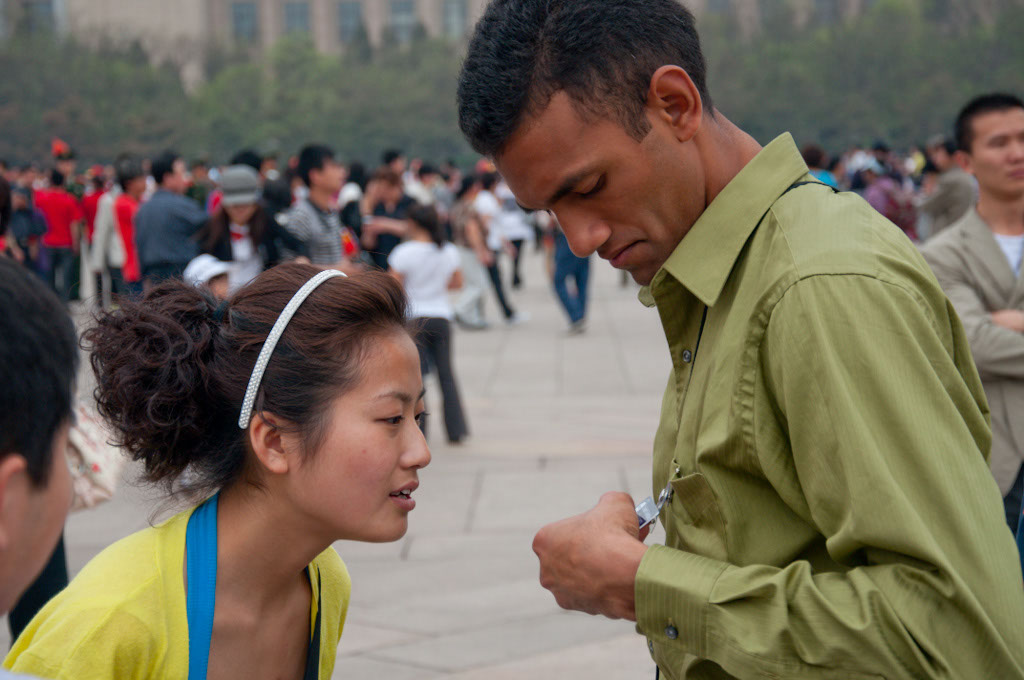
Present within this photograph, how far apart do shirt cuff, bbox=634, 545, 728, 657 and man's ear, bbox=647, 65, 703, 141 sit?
1.92 ft

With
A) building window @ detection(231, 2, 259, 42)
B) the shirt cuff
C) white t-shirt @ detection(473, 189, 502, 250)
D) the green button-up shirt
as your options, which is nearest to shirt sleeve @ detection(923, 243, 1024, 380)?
the green button-up shirt

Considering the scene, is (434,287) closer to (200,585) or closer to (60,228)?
(200,585)

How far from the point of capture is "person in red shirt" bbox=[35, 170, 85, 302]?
1456cm

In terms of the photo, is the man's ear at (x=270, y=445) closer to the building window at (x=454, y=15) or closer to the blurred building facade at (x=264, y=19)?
the blurred building facade at (x=264, y=19)

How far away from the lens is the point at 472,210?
12969mm

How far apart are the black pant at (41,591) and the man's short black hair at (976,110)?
3395 mm

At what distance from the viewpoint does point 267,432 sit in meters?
2.01

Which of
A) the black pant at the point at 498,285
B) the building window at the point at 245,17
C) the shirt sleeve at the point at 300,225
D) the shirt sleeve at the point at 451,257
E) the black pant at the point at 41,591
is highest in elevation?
the shirt sleeve at the point at 300,225

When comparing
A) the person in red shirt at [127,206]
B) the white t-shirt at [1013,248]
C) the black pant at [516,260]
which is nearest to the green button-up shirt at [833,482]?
the white t-shirt at [1013,248]

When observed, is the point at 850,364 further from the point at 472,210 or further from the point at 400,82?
the point at 400,82

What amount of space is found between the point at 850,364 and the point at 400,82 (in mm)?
51783

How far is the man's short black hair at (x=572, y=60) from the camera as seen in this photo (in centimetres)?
156

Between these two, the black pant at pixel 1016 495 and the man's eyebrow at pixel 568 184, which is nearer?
the man's eyebrow at pixel 568 184

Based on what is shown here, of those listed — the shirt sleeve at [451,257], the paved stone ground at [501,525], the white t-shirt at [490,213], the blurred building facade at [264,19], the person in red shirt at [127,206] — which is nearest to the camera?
the paved stone ground at [501,525]
